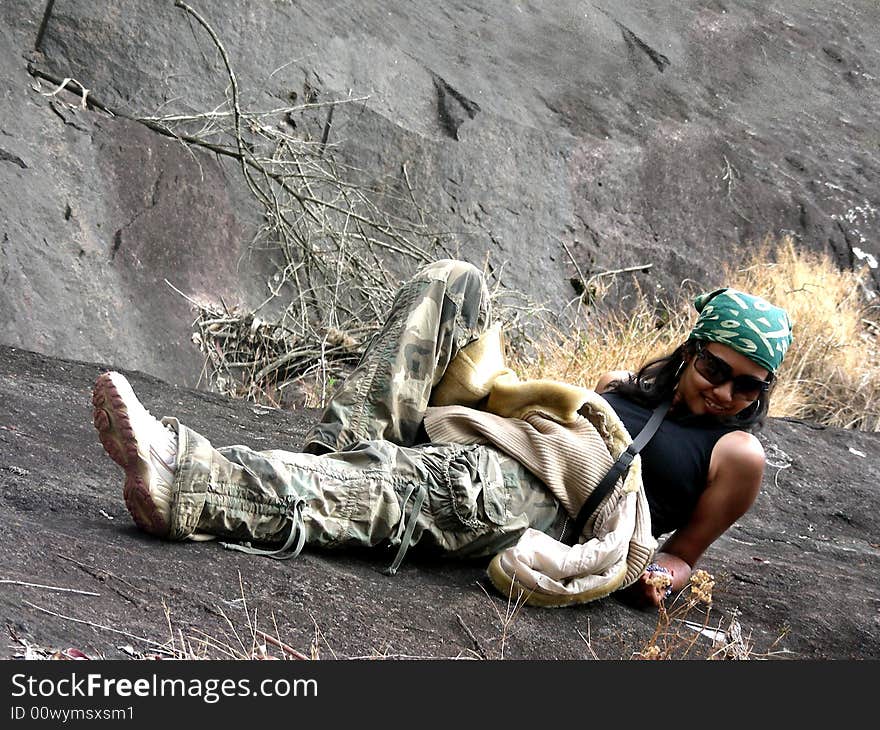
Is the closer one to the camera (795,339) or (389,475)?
(389,475)

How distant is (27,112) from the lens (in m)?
6.58

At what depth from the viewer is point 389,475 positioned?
317 centimetres

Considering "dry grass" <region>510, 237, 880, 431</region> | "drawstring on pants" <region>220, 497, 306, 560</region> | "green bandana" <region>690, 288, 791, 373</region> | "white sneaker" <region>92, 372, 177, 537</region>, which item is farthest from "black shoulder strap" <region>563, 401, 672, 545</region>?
"dry grass" <region>510, 237, 880, 431</region>

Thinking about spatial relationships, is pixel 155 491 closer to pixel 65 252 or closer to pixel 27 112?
pixel 65 252

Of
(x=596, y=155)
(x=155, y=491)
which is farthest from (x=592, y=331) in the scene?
(x=155, y=491)

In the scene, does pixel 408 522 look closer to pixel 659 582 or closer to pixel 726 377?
pixel 659 582

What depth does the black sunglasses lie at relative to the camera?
3.47 metres

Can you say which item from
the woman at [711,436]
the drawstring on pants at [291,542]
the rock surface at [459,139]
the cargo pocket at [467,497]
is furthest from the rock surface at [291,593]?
the rock surface at [459,139]

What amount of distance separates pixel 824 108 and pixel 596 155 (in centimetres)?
289

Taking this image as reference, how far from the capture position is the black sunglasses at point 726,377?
137 inches

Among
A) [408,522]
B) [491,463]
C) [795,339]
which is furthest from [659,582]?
[795,339]

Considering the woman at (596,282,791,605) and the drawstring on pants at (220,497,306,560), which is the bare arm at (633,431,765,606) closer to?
the woman at (596,282,791,605)

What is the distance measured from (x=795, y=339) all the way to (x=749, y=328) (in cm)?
510

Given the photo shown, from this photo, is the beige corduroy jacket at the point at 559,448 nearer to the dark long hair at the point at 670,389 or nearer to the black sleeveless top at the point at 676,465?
the black sleeveless top at the point at 676,465
